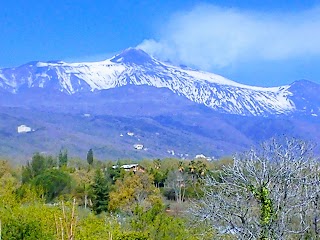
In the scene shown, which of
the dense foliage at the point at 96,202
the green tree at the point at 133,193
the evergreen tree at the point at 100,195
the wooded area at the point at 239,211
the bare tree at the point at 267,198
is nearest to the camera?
the bare tree at the point at 267,198

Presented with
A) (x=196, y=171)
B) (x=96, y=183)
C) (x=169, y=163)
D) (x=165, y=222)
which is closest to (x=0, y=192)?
(x=165, y=222)

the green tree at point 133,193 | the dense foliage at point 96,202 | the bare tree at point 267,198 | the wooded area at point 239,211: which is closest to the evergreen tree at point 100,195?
the dense foliage at point 96,202

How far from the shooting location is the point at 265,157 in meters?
19.3

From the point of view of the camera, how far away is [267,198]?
18.0m

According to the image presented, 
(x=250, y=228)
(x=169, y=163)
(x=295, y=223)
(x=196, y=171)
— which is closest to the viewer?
(x=250, y=228)

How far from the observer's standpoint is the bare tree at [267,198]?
1819 cm

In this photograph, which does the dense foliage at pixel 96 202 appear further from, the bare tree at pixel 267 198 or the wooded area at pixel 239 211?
the bare tree at pixel 267 198

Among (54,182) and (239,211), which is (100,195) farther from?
(239,211)

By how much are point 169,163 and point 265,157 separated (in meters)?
66.8

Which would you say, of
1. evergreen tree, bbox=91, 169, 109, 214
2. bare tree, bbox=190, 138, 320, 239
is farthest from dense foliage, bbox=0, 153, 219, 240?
bare tree, bbox=190, 138, 320, 239

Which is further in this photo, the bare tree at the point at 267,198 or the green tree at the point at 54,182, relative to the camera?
the green tree at the point at 54,182

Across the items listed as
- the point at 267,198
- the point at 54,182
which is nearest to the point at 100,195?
the point at 54,182

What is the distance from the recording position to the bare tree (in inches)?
716

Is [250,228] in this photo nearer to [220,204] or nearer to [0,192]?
[220,204]
